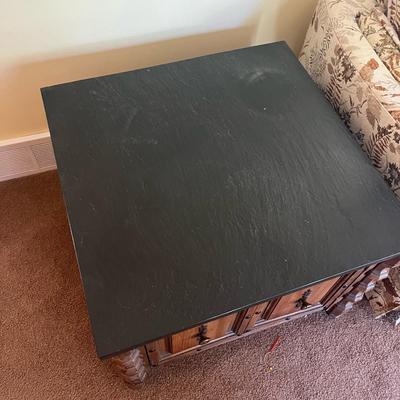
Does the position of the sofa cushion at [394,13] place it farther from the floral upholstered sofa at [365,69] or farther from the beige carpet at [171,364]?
the beige carpet at [171,364]

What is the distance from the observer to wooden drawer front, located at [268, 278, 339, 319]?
0.86 meters

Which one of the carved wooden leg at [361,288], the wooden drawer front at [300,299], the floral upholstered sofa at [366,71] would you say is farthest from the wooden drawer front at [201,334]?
the floral upholstered sofa at [366,71]

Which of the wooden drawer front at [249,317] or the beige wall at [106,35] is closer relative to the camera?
the wooden drawer front at [249,317]

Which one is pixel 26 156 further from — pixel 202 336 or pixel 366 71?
pixel 366 71

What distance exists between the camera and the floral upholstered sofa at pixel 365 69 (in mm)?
877

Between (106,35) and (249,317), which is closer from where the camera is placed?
(249,317)

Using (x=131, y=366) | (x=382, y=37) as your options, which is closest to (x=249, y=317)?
(x=131, y=366)

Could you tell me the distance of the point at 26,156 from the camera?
4.23 ft

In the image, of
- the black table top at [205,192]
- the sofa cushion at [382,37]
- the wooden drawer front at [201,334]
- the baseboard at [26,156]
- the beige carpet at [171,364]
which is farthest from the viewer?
the baseboard at [26,156]

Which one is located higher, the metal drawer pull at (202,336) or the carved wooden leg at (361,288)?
the metal drawer pull at (202,336)

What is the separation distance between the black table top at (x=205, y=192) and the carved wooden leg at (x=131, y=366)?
15 centimetres

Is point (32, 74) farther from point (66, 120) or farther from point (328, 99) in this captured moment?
point (328, 99)

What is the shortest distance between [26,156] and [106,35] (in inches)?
19.9

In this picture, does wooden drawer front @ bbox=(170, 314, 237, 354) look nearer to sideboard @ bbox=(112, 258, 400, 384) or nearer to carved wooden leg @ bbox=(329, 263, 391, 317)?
sideboard @ bbox=(112, 258, 400, 384)
